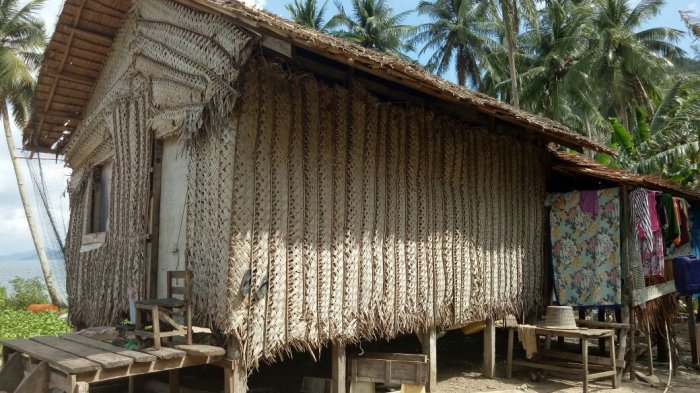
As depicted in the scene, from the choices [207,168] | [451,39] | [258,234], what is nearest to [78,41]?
[207,168]

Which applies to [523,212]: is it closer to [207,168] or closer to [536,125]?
[536,125]

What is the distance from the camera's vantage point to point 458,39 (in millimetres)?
29328

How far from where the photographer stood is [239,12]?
4.53m

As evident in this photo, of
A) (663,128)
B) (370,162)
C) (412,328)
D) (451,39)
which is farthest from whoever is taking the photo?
(451,39)

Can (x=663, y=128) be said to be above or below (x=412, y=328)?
above

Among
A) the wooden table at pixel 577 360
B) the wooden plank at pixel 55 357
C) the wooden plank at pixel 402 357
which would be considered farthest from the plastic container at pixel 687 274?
the wooden plank at pixel 55 357

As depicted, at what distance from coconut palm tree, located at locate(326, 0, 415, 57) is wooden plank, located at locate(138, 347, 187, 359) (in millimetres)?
27945

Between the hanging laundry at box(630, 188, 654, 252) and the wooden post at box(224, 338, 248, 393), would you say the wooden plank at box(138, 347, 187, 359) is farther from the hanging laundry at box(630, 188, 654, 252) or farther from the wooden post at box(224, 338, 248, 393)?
the hanging laundry at box(630, 188, 654, 252)

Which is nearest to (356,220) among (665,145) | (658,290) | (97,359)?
(97,359)

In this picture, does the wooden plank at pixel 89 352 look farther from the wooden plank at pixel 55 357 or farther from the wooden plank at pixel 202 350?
the wooden plank at pixel 202 350

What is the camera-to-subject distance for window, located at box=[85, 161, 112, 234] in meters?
8.18

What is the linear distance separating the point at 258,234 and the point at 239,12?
1985mm

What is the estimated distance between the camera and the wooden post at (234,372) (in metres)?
4.80

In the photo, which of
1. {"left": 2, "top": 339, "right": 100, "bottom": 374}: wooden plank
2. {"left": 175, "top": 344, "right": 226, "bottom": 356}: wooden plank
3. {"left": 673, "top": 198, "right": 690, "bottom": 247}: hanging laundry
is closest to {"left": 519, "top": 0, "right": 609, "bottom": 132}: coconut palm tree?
{"left": 673, "top": 198, "right": 690, "bottom": 247}: hanging laundry
